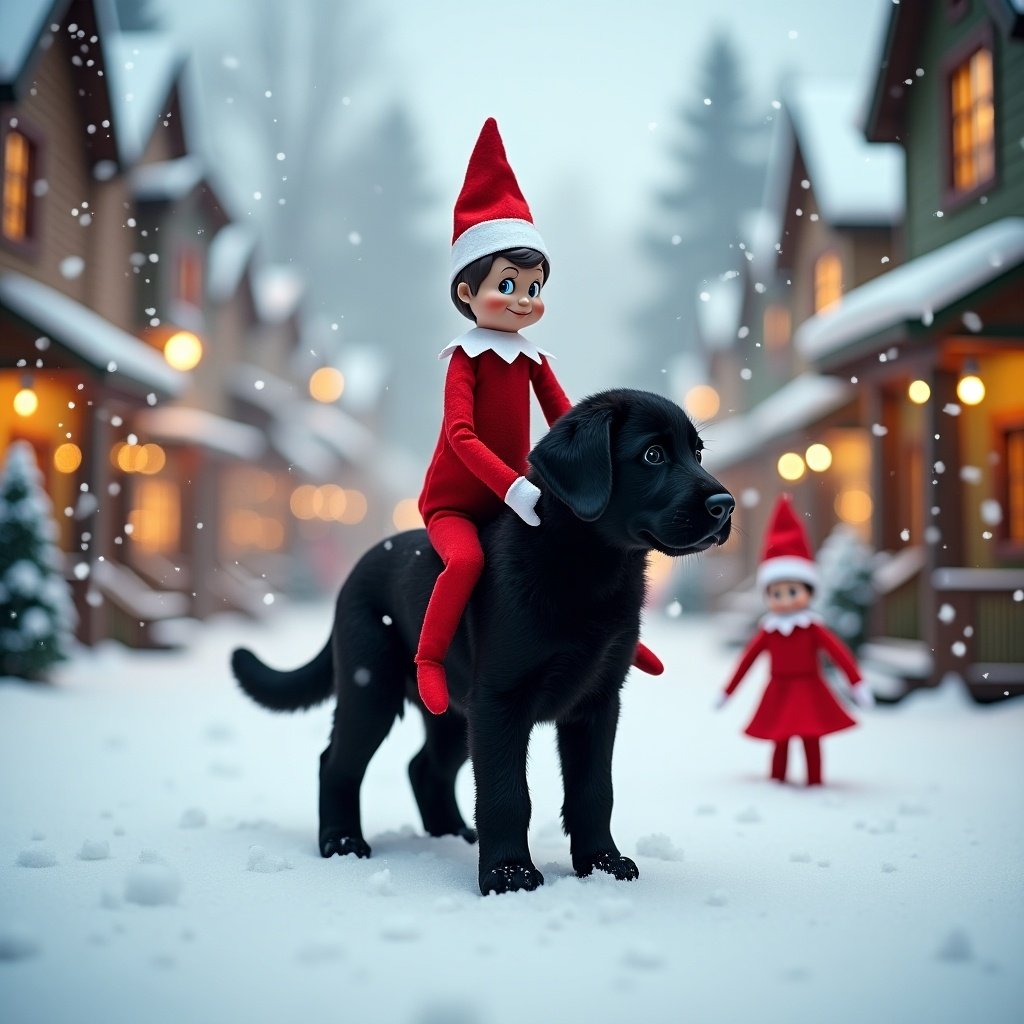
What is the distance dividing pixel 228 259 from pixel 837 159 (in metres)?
10.9

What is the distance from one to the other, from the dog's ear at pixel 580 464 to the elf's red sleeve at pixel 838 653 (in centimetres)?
299

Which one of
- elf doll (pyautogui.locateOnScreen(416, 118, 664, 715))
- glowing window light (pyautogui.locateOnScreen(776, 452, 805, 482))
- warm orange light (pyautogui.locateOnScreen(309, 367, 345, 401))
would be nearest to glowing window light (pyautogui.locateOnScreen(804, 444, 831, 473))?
glowing window light (pyautogui.locateOnScreen(776, 452, 805, 482))

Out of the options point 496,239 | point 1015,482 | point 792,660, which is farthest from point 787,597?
point 1015,482

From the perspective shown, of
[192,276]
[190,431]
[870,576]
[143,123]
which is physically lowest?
[870,576]

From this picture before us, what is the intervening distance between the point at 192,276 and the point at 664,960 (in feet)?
54.3

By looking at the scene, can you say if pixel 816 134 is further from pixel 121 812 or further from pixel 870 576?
pixel 121 812

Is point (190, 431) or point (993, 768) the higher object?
point (190, 431)

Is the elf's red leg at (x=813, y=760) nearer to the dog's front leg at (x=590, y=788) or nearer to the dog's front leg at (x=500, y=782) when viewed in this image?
the dog's front leg at (x=590, y=788)

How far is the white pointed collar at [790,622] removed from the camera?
239 inches

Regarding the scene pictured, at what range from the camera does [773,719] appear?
5852mm

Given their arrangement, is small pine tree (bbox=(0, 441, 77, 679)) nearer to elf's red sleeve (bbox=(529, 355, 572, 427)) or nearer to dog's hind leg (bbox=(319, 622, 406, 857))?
dog's hind leg (bbox=(319, 622, 406, 857))

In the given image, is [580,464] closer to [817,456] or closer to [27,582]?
[27,582]

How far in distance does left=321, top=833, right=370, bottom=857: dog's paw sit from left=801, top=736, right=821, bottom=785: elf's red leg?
9.32 ft

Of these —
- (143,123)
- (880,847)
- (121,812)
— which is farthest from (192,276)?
(880,847)
